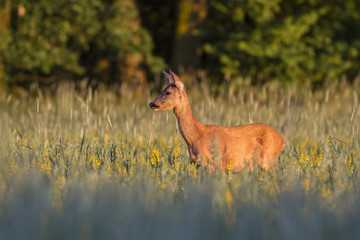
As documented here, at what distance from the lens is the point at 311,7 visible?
17.1 metres

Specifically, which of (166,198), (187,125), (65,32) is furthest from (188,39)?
(166,198)

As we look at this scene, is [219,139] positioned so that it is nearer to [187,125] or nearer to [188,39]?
[187,125]

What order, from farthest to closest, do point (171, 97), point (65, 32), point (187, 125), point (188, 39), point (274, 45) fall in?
point (188, 39) → point (274, 45) → point (65, 32) → point (187, 125) → point (171, 97)

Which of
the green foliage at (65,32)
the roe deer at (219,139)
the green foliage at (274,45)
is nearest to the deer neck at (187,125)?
the roe deer at (219,139)

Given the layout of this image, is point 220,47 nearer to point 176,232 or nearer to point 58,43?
point 58,43

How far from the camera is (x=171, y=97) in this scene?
214 inches

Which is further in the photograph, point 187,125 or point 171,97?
point 187,125

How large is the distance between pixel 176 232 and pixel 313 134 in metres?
5.35

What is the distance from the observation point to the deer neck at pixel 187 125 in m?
5.54

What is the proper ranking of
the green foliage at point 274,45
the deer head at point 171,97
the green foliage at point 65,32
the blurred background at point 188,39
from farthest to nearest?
1. the green foliage at point 274,45
2. the blurred background at point 188,39
3. the green foliage at point 65,32
4. the deer head at point 171,97

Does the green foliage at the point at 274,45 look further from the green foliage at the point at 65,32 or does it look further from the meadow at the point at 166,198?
the meadow at the point at 166,198

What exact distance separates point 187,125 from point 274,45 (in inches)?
393

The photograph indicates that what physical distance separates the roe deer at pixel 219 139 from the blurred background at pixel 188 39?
8.05m

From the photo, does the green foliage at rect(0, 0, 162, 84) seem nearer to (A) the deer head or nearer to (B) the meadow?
(B) the meadow
